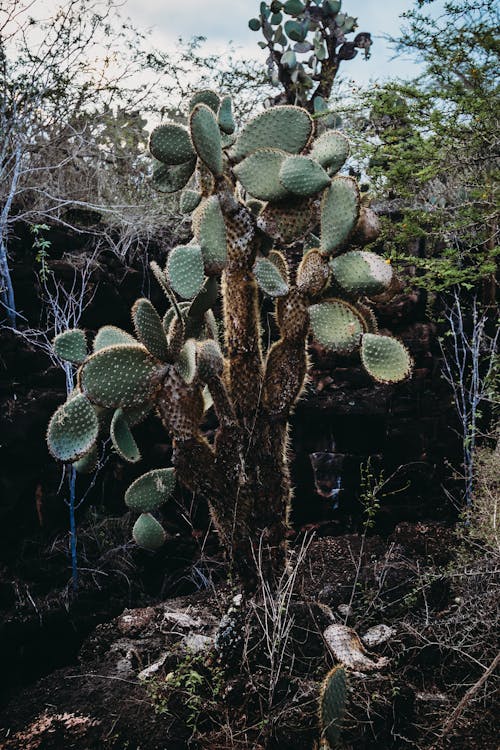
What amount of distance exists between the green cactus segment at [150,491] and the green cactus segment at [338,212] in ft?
3.96

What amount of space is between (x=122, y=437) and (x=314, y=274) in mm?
1004

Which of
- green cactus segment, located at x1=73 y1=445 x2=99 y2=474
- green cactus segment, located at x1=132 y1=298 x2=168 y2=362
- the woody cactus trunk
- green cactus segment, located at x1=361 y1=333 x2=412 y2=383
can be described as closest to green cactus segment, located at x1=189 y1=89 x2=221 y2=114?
the woody cactus trunk

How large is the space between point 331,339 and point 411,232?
255 cm

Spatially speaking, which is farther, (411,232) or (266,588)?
(411,232)

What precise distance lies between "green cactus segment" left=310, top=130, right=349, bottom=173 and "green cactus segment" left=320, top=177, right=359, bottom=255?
0.57ft

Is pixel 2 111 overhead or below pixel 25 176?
overhead

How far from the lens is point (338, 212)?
236cm

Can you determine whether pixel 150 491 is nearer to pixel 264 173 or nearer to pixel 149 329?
pixel 149 329

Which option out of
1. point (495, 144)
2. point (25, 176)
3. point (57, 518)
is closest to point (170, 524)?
point (57, 518)

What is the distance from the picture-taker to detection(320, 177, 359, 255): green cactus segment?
91.5 inches

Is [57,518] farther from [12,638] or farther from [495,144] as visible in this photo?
[495,144]

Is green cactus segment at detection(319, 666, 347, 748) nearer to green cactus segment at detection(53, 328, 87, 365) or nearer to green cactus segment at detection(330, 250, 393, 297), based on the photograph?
green cactus segment at detection(330, 250, 393, 297)

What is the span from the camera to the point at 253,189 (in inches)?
91.4

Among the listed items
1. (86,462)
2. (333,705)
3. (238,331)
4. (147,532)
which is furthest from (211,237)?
(333,705)
